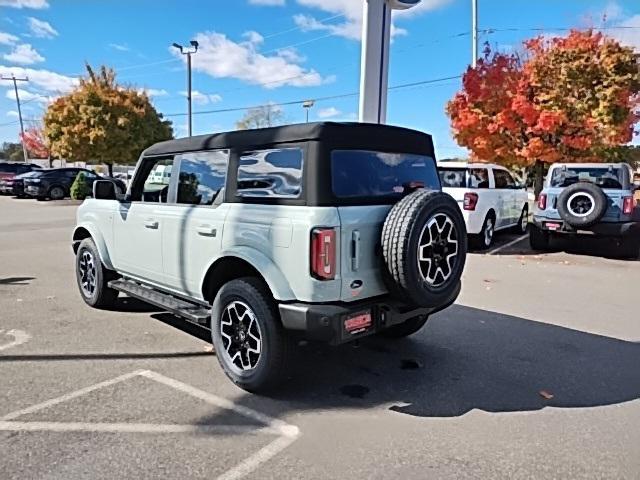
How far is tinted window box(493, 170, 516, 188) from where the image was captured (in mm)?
11043

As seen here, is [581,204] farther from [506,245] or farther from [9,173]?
[9,173]

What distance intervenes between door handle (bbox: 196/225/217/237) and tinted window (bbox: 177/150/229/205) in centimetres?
23

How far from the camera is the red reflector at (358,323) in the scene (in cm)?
334

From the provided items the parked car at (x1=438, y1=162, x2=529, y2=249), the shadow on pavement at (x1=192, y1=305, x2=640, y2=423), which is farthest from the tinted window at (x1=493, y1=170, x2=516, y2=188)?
the shadow on pavement at (x1=192, y1=305, x2=640, y2=423)

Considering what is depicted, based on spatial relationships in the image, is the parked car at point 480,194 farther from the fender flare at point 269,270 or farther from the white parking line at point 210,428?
the white parking line at point 210,428

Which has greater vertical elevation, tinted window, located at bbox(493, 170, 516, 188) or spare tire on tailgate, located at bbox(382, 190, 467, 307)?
tinted window, located at bbox(493, 170, 516, 188)

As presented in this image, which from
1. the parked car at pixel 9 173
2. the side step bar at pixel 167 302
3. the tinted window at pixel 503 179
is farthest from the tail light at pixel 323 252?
the parked car at pixel 9 173

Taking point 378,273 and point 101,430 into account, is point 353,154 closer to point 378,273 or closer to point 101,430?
point 378,273

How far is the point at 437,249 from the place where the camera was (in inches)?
145

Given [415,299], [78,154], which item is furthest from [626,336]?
[78,154]

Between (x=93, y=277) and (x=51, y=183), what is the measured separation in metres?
20.9

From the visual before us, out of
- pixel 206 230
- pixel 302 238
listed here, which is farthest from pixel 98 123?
pixel 302 238

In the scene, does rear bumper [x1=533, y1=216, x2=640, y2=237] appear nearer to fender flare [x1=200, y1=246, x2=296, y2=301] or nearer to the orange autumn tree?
the orange autumn tree

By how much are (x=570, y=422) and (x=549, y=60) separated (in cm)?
1333
